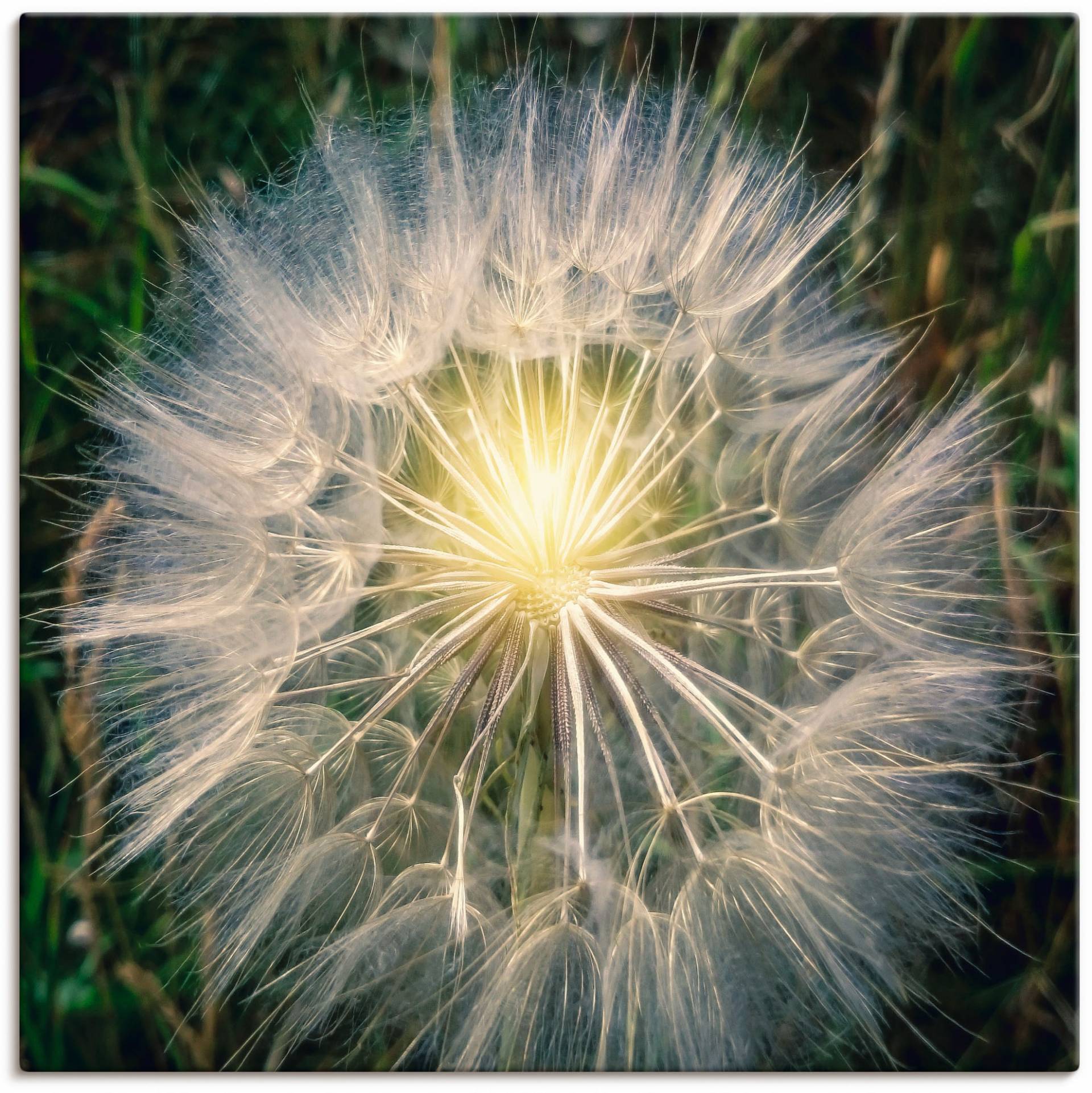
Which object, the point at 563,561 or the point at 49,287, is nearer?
the point at 563,561

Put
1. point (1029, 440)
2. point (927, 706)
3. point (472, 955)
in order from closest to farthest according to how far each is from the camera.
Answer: point (927, 706) → point (472, 955) → point (1029, 440)

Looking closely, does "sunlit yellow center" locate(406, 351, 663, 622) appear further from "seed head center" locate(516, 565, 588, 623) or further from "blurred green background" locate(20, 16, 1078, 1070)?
"blurred green background" locate(20, 16, 1078, 1070)

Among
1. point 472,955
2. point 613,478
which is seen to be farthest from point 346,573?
point 472,955

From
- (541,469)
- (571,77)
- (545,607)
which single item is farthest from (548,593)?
(571,77)

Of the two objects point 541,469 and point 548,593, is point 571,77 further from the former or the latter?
point 548,593

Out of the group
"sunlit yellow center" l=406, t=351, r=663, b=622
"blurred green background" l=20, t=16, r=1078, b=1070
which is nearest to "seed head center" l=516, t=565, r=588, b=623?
"sunlit yellow center" l=406, t=351, r=663, b=622

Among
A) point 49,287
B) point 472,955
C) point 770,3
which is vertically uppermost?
point 770,3

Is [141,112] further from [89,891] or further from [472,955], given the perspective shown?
[472,955]
